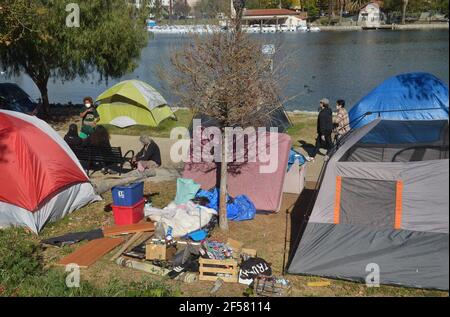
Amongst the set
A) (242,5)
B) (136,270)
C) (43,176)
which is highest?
(242,5)

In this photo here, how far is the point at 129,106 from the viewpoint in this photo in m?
17.3

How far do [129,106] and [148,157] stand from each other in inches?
249

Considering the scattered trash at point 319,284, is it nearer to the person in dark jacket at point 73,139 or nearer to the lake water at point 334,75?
the person in dark jacket at point 73,139

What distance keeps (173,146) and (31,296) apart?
27.5 feet

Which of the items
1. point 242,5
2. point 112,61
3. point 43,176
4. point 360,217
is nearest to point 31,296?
point 43,176

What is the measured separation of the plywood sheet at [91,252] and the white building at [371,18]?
9464 cm

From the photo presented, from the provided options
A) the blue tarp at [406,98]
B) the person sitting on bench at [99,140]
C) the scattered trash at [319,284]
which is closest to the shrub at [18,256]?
the person sitting on bench at [99,140]

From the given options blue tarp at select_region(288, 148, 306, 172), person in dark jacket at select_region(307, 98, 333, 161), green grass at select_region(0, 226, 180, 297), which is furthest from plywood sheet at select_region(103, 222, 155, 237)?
person in dark jacket at select_region(307, 98, 333, 161)

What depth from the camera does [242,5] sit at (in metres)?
7.91

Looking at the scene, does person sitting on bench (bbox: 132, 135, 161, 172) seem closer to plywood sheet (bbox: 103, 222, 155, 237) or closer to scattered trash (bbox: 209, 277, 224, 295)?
plywood sheet (bbox: 103, 222, 155, 237)

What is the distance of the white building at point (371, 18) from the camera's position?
9497cm

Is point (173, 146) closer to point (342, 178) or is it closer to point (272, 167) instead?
point (272, 167)

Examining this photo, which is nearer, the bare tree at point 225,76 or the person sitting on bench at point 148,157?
the bare tree at point 225,76

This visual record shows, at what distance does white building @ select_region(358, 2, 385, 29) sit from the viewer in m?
95.0
